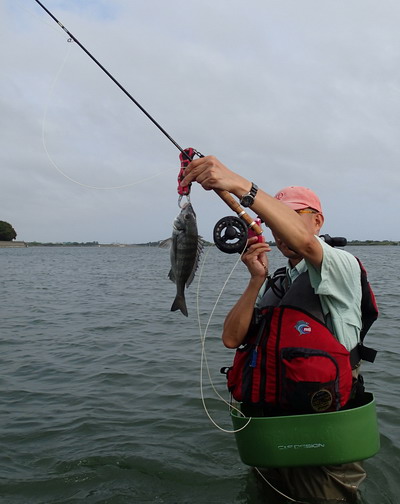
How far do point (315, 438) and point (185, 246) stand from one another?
1703mm

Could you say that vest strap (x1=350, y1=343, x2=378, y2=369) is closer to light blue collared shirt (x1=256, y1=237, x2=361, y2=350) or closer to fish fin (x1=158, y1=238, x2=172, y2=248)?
light blue collared shirt (x1=256, y1=237, x2=361, y2=350)

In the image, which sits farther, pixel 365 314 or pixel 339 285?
pixel 365 314

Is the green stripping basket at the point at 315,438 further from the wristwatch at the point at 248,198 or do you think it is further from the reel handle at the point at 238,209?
the wristwatch at the point at 248,198

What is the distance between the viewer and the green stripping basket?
128 inches

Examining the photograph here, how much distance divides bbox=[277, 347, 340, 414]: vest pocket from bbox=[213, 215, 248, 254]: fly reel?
2.67 feet

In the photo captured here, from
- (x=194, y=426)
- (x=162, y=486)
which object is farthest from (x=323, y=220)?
(x=194, y=426)

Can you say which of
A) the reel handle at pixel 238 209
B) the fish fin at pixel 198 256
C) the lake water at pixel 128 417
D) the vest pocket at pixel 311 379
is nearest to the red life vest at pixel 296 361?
the vest pocket at pixel 311 379

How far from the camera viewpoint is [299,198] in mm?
3520

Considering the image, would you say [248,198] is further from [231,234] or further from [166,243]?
[166,243]

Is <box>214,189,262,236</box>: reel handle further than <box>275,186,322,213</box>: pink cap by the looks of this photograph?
No

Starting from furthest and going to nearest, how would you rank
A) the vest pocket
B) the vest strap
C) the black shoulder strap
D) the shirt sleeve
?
1. the vest strap
2. the black shoulder strap
3. the vest pocket
4. the shirt sleeve

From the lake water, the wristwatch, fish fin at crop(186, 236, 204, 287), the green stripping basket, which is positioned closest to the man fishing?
the wristwatch

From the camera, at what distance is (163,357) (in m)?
9.78

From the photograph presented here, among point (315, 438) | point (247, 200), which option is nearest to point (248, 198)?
point (247, 200)
